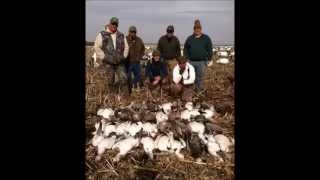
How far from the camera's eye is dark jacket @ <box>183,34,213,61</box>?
6370 mm

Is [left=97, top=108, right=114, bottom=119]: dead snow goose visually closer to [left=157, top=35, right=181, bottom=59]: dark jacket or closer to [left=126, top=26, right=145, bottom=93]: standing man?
[left=126, top=26, right=145, bottom=93]: standing man

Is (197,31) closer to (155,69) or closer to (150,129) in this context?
(155,69)

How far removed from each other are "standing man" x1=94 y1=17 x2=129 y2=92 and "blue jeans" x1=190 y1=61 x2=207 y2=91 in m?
0.99

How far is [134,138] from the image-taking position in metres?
5.10

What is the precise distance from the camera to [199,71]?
257 inches

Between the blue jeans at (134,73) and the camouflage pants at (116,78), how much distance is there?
0.33 ft

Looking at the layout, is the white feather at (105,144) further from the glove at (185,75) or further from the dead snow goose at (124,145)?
the glove at (185,75)

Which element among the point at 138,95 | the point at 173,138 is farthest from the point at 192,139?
the point at 138,95

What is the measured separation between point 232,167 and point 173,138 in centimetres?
72

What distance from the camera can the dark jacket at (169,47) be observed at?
637cm

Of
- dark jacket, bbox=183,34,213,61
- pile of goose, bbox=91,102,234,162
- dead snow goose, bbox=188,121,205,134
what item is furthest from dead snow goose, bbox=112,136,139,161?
dark jacket, bbox=183,34,213,61

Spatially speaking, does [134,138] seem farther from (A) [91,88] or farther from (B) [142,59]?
(B) [142,59]

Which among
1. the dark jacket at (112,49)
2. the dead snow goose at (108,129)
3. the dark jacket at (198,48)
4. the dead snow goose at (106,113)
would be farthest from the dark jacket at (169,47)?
the dead snow goose at (108,129)

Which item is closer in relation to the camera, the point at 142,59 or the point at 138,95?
the point at 138,95
